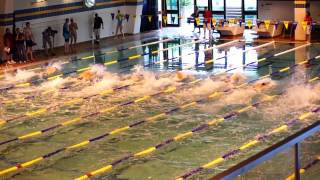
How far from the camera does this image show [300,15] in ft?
74.6

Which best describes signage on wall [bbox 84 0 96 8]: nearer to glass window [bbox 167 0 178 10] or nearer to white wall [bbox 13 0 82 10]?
white wall [bbox 13 0 82 10]

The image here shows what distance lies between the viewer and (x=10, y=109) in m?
13.4

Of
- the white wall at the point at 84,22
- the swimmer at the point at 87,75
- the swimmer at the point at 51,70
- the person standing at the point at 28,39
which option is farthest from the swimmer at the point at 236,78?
the white wall at the point at 84,22

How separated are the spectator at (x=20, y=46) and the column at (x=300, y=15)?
Result: 10480 millimetres

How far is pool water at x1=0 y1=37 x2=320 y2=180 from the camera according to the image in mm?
8719

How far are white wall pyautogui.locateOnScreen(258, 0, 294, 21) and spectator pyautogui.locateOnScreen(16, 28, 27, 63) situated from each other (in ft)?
35.2

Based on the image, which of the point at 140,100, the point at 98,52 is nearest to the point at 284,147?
the point at 140,100

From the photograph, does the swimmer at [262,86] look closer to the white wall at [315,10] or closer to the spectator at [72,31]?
the spectator at [72,31]

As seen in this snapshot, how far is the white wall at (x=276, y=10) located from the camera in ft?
82.3

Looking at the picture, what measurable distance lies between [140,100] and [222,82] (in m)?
2.69

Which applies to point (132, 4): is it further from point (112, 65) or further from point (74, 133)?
point (74, 133)

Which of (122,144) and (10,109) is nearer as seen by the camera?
(122,144)

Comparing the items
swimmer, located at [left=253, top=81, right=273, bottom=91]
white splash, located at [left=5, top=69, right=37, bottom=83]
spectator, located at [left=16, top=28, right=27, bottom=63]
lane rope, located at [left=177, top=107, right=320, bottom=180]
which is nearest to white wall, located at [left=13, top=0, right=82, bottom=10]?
spectator, located at [left=16, top=28, right=27, bottom=63]

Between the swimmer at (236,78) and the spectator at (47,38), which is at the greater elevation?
the spectator at (47,38)
